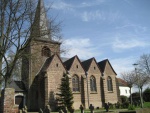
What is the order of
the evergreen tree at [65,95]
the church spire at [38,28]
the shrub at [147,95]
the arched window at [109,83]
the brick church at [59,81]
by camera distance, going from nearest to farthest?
the church spire at [38,28] < the evergreen tree at [65,95] < the brick church at [59,81] < the arched window at [109,83] < the shrub at [147,95]

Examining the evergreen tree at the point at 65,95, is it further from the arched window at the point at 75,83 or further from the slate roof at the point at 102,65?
the slate roof at the point at 102,65

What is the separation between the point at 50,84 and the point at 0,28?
18.5 metres

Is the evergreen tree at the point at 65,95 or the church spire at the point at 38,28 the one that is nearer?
the church spire at the point at 38,28

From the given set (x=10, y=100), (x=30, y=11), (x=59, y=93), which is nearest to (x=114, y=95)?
(x=59, y=93)

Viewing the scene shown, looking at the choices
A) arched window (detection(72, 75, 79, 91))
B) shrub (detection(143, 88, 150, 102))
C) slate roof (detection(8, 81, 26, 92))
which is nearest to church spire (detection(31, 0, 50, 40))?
arched window (detection(72, 75, 79, 91))

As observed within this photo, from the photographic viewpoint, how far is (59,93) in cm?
3173

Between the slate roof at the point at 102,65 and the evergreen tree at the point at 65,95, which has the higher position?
the slate roof at the point at 102,65

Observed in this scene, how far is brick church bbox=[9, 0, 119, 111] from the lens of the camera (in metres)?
31.4

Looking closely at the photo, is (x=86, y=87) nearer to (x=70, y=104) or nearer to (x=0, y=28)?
(x=70, y=104)

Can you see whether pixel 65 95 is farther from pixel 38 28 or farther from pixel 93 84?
pixel 38 28

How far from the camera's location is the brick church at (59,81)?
1238 inches

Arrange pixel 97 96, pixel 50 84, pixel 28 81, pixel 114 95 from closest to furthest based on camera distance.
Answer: pixel 50 84, pixel 28 81, pixel 97 96, pixel 114 95

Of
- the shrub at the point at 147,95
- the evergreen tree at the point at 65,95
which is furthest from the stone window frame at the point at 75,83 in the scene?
the shrub at the point at 147,95

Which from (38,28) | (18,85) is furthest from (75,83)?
(38,28)
